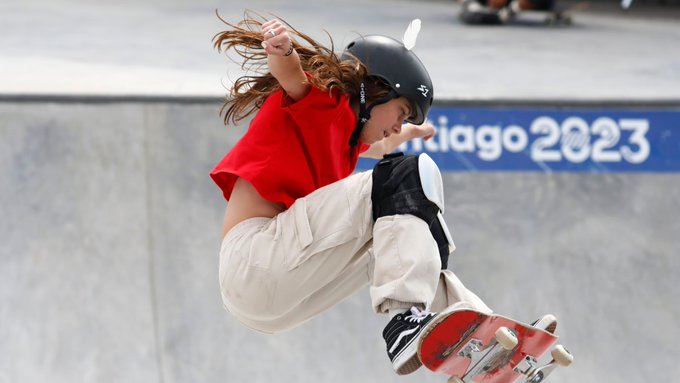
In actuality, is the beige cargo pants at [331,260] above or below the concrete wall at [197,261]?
above

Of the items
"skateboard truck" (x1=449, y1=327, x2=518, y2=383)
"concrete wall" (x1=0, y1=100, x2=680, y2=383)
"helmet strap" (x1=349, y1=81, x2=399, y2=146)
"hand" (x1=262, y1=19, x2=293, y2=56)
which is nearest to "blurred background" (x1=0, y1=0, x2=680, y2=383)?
"concrete wall" (x1=0, y1=100, x2=680, y2=383)

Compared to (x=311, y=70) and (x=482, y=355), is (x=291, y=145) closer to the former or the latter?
(x=311, y=70)

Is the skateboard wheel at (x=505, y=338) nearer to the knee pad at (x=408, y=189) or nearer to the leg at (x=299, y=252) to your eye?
the knee pad at (x=408, y=189)

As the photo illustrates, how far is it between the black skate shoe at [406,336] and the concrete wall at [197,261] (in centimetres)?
240

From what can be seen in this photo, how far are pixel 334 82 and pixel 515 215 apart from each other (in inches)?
110

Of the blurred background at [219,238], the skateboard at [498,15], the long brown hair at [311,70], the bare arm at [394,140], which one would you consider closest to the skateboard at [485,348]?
the long brown hair at [311,70]

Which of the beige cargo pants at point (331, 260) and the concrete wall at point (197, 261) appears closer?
the beige cargo pants at point (331, 260)

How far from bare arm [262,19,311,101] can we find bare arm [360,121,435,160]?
2.49ft

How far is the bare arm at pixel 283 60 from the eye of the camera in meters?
3.10

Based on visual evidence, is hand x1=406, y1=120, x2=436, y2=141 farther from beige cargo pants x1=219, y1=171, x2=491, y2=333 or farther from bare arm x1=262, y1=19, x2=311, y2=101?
bare arm x1=262, y1=19, x2=311, y2=101

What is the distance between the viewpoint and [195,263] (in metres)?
5.75

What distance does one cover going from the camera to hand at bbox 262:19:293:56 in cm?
309

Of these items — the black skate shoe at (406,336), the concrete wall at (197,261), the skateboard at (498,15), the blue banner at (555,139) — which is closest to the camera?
the black skate shoe at (406,336)

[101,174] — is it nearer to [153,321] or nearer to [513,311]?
[153,321]
